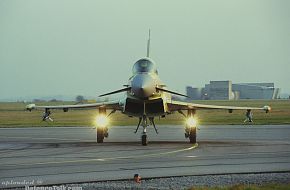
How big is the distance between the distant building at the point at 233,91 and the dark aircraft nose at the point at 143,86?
5476 inches

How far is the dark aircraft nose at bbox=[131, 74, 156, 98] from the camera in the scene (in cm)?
2048

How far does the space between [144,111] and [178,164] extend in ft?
24.6

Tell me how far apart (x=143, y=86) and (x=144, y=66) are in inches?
67.8

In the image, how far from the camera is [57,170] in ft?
45.0

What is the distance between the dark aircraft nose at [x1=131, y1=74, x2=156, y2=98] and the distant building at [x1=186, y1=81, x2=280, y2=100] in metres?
139

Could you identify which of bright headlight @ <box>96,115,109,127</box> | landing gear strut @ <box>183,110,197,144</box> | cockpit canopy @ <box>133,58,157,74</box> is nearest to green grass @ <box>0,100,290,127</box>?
landing gear strut @ <box>183,110,197,144</box>

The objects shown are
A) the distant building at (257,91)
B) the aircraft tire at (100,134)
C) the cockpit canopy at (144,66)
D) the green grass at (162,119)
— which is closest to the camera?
the cockpit canopy at (144,66)

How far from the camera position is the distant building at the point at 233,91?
162000mm

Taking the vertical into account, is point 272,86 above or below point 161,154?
above

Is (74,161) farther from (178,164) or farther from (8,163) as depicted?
(178,164)

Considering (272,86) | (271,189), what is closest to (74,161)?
(271,189)

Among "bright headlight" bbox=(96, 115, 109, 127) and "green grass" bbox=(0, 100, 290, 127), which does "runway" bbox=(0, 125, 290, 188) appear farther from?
"green grass" bbox=(0, 100, 290, 127)

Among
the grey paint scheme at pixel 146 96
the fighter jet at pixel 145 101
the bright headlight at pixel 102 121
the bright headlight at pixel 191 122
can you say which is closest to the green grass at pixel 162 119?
the bright headlight at pixel 191 122

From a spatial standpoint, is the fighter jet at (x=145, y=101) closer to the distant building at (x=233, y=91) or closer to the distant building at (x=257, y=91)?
the distant building at (x=233, y=91)
